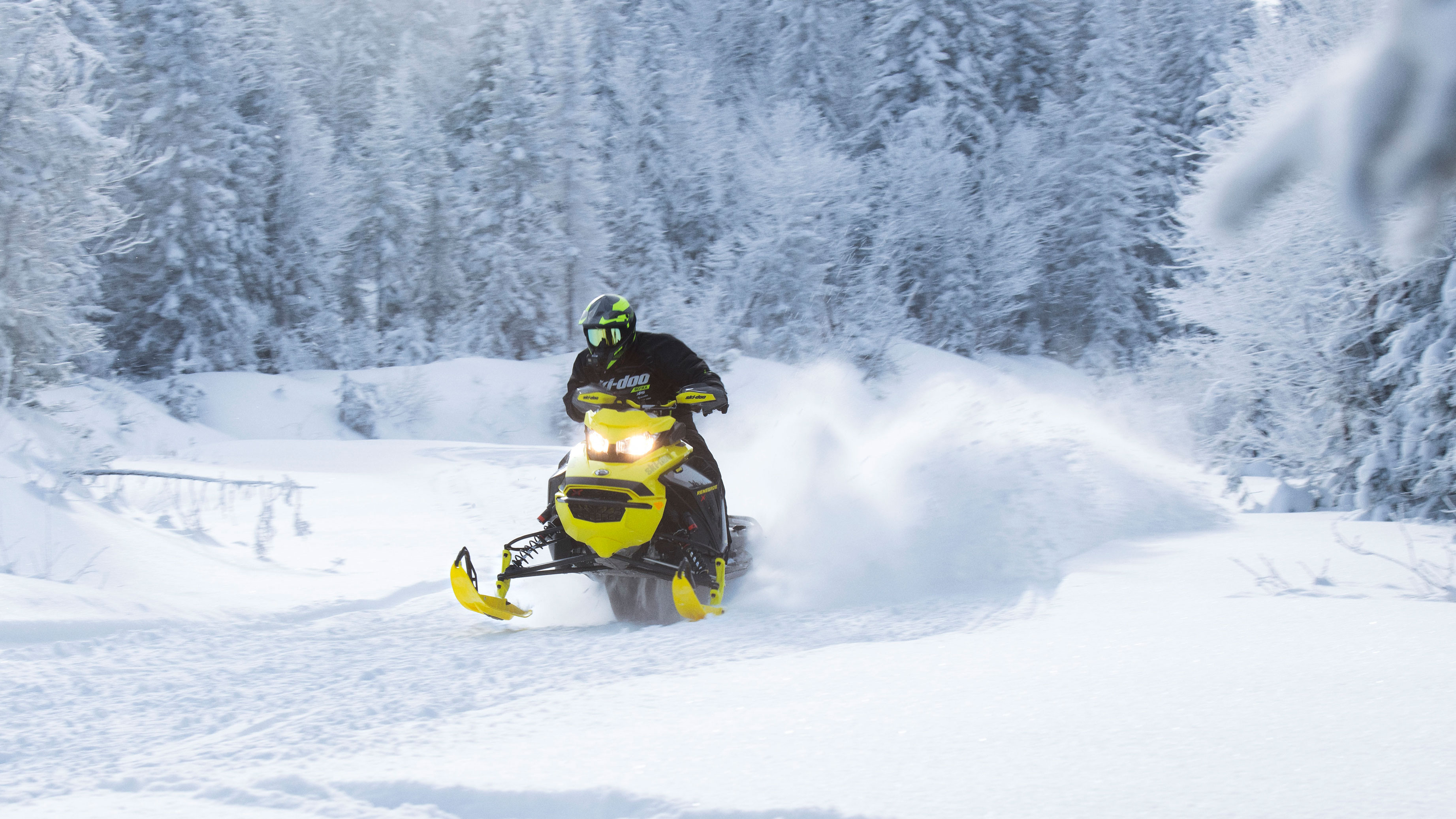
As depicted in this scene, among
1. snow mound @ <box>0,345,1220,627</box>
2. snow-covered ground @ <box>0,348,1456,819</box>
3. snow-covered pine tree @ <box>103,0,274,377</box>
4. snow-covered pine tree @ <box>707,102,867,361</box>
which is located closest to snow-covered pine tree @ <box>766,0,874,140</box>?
snow-covered pine tree @ <box>707,102,867,361</box>

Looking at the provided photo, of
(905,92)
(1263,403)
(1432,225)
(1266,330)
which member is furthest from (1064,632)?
(905,92)

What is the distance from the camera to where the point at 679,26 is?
159 feet

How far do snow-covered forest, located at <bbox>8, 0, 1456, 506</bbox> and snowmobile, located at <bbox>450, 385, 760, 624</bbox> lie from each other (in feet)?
47.2

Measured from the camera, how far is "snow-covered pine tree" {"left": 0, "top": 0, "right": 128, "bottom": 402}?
14453 millimetres

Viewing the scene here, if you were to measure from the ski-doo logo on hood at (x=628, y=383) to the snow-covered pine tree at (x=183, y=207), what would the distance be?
24.8 meters

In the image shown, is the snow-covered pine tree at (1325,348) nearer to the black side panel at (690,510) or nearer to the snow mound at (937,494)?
the snow mound at (937,494)

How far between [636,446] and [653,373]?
25.1 inches

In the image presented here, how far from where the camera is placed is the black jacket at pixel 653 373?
254 inches

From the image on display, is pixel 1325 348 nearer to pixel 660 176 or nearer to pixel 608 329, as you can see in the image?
pixel 608 329

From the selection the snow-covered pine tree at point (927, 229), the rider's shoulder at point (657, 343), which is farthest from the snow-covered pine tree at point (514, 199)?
the rider's shoulder at point (657, 343)

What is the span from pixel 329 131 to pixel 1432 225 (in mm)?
37918

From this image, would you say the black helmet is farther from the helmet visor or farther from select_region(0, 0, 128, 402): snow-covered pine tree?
select_region(0, 0, 128, 402): snow-covered pine tree

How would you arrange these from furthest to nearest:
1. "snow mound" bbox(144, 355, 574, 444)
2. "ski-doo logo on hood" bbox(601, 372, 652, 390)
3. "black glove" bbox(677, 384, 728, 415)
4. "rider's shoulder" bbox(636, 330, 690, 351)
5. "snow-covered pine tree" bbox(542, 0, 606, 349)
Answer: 1. "snow-covered pine tree" bbox(542, 0, 606, 349)
2. "snow mound" bbox(144, 355, 574, 444)
3. "rider's shoulder" bbox(636, 330, 690, 351)
4. "ski-doo logo on hood" bbox(601, 372, 652, 390)
5. "black glove" bbox(677, 384, 728, 415)

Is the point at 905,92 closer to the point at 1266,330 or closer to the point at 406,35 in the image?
the point at 406,35
